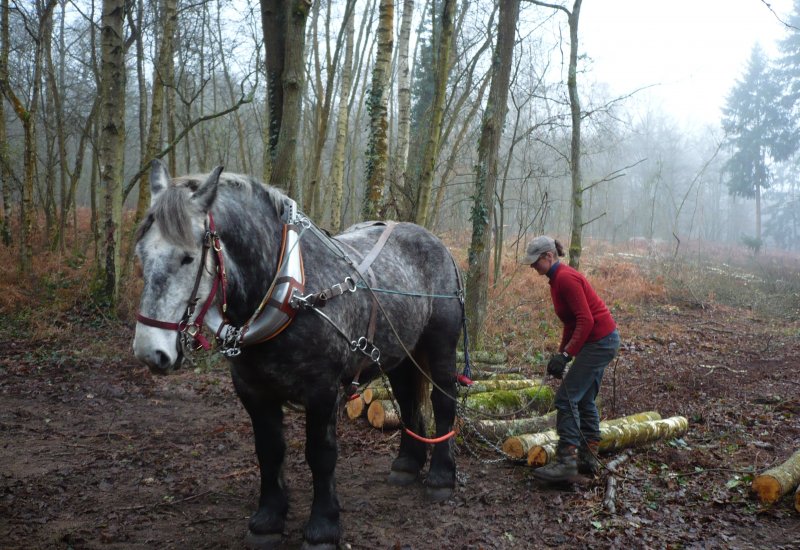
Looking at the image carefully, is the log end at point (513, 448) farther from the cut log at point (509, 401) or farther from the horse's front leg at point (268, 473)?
the horse's front leg at point (268, 473)

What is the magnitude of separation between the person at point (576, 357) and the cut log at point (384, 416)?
167cm

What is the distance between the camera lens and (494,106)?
24.5 ft

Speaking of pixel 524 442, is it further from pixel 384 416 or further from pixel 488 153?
pixel 488 153

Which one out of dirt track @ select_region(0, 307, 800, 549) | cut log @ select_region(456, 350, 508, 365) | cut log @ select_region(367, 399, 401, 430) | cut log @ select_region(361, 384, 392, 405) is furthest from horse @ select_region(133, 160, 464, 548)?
cut log @ select_region(456, 350, 508, 365)

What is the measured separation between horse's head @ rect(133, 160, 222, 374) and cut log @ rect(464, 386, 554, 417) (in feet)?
12.7

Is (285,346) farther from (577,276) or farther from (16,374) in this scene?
(16,374)

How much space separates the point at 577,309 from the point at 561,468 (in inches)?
50.8

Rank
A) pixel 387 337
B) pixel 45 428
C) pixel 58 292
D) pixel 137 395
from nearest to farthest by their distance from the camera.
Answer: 1. pixel 387 337
2. pixel 45 428
3. pixel 137 395
4. pixel 58 292

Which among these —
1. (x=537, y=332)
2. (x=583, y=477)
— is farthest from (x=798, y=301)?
(x=583, y=477)

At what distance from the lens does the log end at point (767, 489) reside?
4.24 meters

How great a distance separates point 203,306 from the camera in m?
2.72

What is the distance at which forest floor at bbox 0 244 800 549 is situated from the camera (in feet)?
12.3

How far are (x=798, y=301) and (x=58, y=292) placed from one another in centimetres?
2071

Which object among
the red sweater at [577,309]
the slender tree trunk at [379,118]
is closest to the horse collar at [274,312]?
the red sweater at [577,309]
